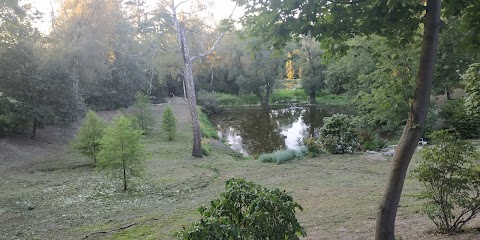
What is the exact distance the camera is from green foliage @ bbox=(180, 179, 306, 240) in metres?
2.67

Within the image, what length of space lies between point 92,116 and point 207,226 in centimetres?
1264

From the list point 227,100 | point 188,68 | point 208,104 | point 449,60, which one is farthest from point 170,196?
point 227,100

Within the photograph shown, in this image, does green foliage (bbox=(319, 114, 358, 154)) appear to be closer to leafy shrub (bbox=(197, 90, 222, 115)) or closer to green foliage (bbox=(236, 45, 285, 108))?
leafy shrub (bbox=(197, 90, 222, 115))

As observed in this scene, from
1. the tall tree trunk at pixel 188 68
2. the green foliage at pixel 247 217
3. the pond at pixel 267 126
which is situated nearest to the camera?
the green foliage at pixel 247 217

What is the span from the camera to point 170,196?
9.80m

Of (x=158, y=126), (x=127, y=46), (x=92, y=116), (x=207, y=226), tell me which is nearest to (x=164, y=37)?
(x=158, y=126)

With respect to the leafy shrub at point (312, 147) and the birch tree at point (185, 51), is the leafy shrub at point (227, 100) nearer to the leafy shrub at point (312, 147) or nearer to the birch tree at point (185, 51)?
the birch tree at point (185, 51)

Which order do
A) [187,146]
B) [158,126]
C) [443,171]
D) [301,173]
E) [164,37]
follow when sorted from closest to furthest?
1. [443,171]
2. [301,173]
3. [187,146]
4. [164,37]
5. [158,126]

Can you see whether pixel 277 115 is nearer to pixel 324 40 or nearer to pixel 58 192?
pixel 58 192

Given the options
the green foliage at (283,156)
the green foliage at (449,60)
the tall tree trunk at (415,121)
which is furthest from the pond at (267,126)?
the tall tree trunk at (415,121)

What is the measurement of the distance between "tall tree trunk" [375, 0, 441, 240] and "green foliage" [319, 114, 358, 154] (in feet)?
36.4

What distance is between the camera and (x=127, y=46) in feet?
115

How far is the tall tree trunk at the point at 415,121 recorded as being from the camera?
12.4 ft

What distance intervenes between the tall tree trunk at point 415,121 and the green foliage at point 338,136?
36.4ft
